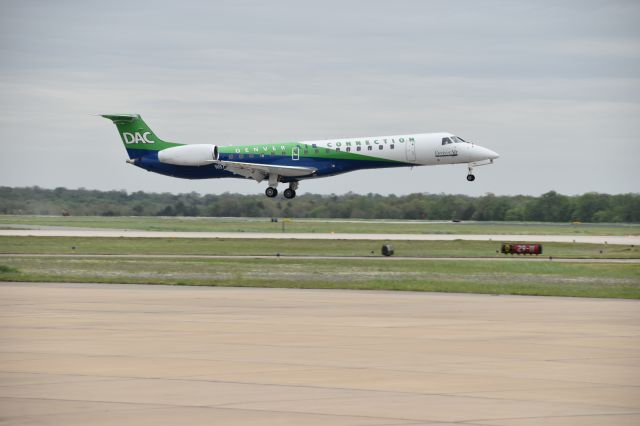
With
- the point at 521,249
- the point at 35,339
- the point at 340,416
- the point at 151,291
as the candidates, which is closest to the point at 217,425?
the point at 340,416

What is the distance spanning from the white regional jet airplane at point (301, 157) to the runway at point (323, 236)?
529 centimetres

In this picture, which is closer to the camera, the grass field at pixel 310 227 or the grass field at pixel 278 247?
the grass field at pixel 278 247

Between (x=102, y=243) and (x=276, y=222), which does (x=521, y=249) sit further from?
(x=276, y=222)

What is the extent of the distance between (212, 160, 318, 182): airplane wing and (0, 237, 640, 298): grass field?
5.18m

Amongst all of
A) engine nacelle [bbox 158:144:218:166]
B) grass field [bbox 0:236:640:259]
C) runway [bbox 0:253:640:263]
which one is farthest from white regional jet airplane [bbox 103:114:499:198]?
runway [bbox 0:253:640:263]

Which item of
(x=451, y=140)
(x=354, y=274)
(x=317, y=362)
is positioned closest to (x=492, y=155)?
(x=451, y=140)

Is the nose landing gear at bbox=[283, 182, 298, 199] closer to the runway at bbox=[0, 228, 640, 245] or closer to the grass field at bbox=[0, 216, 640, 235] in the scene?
the runway at bbox=[0, 228, 640, 245]

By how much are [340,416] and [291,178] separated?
62.9m

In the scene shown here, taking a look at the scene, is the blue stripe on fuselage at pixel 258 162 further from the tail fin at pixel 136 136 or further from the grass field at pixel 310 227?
the grass field at pixel 310 227

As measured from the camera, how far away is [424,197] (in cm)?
14325

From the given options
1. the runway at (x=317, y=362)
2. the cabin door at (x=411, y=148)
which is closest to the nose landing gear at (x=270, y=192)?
the cabin door at (x=411, y=148)

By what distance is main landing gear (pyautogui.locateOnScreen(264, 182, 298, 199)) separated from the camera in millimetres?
78312

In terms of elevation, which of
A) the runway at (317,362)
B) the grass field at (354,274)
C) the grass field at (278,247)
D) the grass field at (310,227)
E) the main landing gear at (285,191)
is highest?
the main landing gear at (285,191)

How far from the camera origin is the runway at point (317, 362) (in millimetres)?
17109
